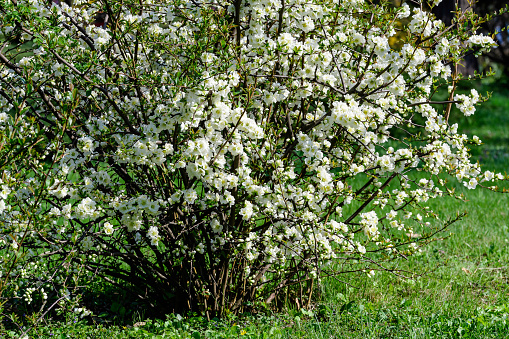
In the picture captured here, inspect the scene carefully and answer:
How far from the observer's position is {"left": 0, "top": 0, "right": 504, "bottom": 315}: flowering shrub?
269 centimetres

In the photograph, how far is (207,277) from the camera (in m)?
3.29

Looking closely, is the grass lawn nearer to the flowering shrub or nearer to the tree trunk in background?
the flowering shrub

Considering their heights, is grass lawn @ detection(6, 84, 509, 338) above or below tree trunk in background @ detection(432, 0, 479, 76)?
below

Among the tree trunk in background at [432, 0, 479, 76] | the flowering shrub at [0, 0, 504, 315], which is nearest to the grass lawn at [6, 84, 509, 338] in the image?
the flowering shrub at [0, 0, 504, 315]

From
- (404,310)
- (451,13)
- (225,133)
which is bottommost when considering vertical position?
(404,310)

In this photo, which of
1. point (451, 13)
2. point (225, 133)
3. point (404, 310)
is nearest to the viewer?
point (225, 133)

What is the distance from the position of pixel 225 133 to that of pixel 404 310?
5.57 ft

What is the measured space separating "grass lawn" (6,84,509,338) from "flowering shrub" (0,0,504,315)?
27 cm

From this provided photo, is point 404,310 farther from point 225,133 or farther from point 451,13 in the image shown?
point 451,13

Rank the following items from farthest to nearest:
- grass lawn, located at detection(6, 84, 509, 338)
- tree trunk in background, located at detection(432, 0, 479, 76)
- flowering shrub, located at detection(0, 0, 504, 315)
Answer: tree trunk in background, located at detection(432, 0, 479, 76) < grass lawn, located at detection(6, 84, 509, 338) < flowering shrub, located at detection(0, 0, 504, 315)

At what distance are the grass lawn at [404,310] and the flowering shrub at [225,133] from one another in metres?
0.27

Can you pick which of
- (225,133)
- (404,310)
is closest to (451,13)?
(404,310)

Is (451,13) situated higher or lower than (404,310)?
higher

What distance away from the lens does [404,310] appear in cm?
341
